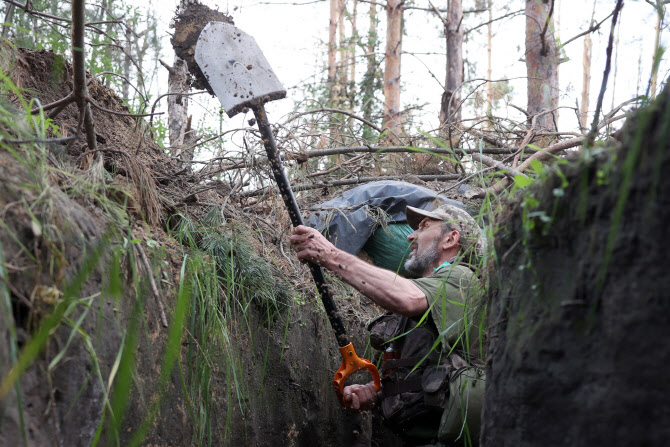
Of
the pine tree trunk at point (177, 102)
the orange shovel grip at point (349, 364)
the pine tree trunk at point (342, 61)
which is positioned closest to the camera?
the orange shovel grip at point (349, 364)

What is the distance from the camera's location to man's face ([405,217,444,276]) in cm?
361

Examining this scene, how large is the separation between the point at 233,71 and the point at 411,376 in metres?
1.88

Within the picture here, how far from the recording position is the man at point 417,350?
272cm

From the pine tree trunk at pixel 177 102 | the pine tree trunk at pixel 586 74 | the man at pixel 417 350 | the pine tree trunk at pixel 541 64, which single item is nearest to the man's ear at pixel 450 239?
the man at pixel 417 350

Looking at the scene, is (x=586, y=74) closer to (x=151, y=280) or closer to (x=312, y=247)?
(x=312, y=247)

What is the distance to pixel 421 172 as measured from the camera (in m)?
5.39

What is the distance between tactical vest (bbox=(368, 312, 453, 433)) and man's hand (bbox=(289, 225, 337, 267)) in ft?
1.82

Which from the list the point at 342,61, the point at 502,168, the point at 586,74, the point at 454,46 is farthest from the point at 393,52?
the point at 586,74

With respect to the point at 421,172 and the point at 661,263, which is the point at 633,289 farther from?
Answer: the point at 421,172

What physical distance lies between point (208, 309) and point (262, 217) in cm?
161

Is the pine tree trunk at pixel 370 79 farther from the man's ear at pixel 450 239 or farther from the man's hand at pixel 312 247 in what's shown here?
the man's hand at pixel 312 247

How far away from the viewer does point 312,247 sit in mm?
3064

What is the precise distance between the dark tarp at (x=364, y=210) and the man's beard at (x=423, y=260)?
1.93 ft

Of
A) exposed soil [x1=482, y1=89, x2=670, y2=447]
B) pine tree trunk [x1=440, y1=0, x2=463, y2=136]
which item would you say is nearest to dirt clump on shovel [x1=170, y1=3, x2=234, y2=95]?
exposed soil [x1=482, y1=89, x2=670, y2=447]
